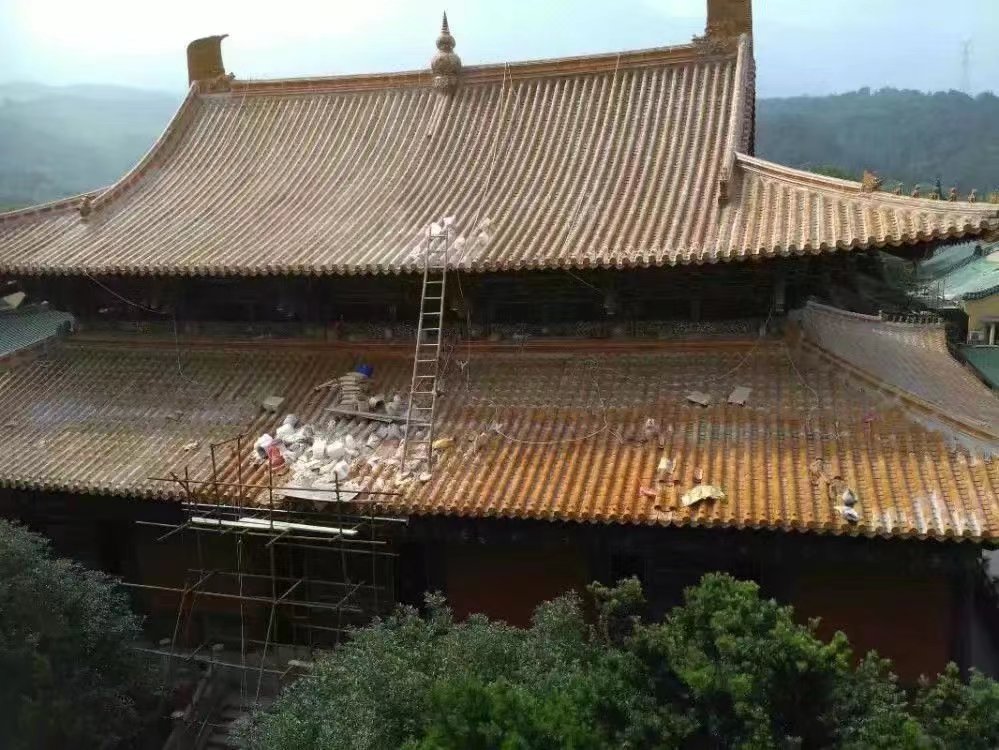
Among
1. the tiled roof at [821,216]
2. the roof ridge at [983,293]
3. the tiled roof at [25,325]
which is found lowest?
the tiled roof at [25,325]

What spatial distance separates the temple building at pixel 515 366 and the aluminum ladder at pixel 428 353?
0.06 metres

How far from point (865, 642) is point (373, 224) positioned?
7.28m

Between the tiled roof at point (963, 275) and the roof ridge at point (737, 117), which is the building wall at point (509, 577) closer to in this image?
the roof ridge at point (737, 117)

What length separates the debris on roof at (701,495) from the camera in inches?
279

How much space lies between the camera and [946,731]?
5.03 m

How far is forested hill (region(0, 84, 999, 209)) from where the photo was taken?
86688mm

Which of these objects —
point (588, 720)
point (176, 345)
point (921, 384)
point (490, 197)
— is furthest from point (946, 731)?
point (176, 345)

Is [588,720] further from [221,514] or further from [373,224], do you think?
[373,224]

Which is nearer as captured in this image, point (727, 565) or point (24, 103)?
point (727, 565)

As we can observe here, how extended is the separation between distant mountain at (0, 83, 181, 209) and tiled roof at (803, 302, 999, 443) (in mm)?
68223

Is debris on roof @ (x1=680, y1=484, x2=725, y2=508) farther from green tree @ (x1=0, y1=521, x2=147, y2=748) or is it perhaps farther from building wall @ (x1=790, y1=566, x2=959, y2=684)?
green tree @ (x1=0, y1=521, x2=147, y2=748)

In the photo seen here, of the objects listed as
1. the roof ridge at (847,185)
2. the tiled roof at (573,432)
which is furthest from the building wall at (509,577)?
the roof ridge at (847,185)

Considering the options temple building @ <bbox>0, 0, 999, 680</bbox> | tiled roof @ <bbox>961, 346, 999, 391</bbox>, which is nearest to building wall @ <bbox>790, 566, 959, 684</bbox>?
temple building @ <bbox>0, 0, 999, 680</bbox>

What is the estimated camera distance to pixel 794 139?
4050 inches
